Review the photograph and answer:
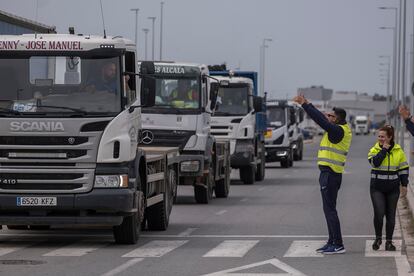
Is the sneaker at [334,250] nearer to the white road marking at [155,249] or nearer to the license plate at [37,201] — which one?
the white road marking at [155,249]

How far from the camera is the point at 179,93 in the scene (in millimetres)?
25172

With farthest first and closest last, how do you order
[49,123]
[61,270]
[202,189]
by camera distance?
[202,189], [49,123], [61,270]

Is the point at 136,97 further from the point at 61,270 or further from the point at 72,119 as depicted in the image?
the point at 61,270

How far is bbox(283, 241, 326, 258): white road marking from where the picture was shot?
15.6m

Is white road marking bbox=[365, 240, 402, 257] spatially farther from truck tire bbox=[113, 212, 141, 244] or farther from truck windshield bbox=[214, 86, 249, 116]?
truck windshield bbox=[214, 86, 249, 116]

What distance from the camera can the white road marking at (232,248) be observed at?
15.6 metres

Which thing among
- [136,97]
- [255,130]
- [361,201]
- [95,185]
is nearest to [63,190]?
[95,185]

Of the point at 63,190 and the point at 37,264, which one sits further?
the point at 63,190

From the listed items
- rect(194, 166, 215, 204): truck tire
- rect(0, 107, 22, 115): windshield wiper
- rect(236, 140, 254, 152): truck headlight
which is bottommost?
rect(194, 166, 215, 204): truck tire

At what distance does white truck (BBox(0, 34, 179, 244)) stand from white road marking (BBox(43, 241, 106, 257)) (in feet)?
1.24

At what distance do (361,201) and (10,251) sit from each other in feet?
44.7

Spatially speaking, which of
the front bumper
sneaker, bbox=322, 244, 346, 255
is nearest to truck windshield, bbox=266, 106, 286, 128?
the front bumper

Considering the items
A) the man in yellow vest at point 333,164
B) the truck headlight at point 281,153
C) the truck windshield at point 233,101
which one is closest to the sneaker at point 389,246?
the man in yellow vest at point 333,164

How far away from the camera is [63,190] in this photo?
52.2ft
